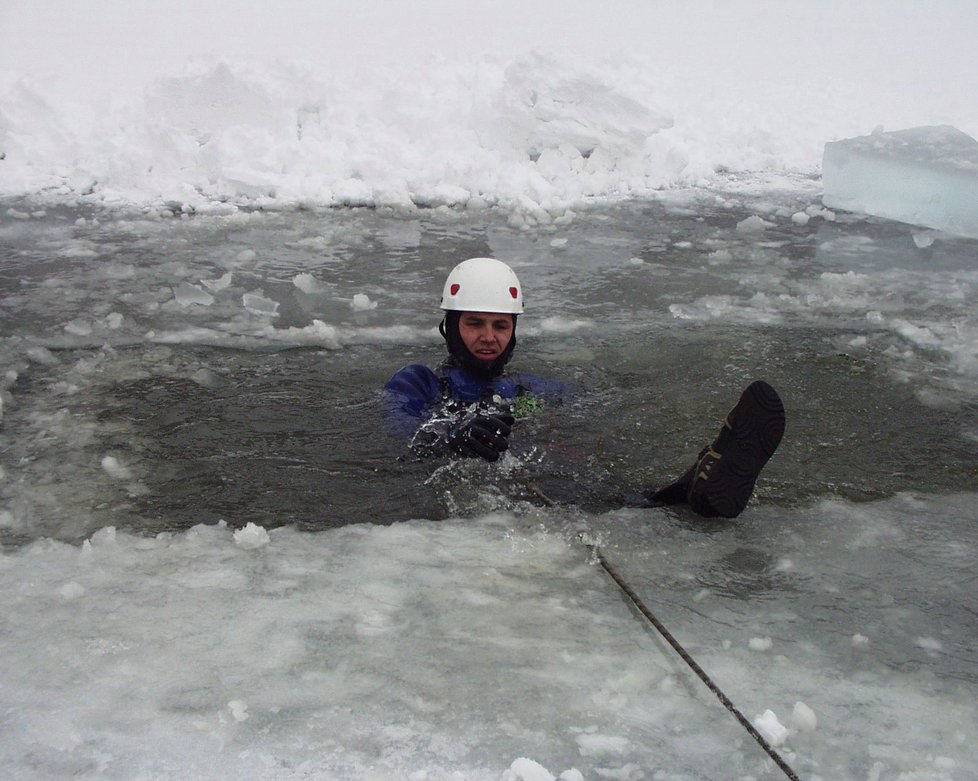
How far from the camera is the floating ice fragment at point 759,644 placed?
2926 millimetres

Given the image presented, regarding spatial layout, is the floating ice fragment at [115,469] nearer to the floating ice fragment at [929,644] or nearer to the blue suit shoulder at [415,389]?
the blue suit shoulder at [415,389]

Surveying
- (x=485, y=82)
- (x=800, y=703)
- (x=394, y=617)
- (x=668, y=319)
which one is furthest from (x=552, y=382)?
(x=485, y=82)

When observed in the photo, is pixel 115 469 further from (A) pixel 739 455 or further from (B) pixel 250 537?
(A) pixel 739 455

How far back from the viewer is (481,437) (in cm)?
414

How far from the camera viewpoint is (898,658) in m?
2.94

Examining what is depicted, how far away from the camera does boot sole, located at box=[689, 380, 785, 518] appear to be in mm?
3461

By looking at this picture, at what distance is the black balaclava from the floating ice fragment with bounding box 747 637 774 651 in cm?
227

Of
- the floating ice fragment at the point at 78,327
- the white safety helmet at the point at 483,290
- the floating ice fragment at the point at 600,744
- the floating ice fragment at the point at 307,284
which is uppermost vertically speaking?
the white safety helmet at the point at 483,290

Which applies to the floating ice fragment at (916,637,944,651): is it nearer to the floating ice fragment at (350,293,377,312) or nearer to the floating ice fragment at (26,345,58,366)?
the floating ice fragment at (350,293,377,312)

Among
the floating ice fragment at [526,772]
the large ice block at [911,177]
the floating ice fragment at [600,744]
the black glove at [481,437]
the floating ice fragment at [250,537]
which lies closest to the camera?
the floating ice fragment at [526,772]

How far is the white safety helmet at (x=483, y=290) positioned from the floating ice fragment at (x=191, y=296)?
2.08 metres

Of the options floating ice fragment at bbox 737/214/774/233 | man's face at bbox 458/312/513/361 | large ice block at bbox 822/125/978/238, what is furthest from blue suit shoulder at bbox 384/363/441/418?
large ice block at bbox 822/125/978/238

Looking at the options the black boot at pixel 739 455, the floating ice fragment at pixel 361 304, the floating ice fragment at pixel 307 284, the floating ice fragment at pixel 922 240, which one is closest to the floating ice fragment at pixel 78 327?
the floating ice fragment at pixel 307 284

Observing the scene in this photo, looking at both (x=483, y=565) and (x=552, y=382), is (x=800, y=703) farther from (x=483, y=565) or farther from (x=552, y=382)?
(x=552, y=382)
